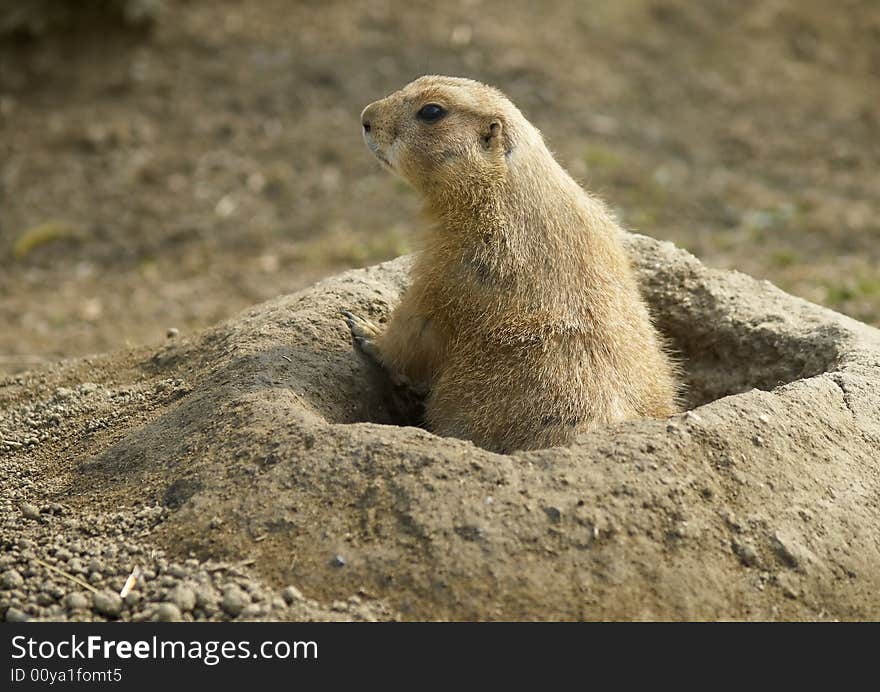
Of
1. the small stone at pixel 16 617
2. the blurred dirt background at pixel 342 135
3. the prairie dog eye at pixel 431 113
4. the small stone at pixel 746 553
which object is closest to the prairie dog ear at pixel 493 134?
the prairie dog eye at pixel 431 113

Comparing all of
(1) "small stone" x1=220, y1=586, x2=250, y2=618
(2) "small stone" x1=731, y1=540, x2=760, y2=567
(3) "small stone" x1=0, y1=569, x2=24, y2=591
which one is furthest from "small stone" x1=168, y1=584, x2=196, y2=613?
(2) "small stone" x1=731, y1=540, x2=760, y2=567

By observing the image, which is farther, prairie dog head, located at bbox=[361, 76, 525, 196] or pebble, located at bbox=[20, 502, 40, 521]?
prairie dog head, located at bbox=[361, 76, 525, 196]

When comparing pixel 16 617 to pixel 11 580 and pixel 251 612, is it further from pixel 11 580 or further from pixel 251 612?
pixel 251 612

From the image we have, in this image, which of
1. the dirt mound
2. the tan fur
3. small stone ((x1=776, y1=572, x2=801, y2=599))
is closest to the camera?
the dirt mound

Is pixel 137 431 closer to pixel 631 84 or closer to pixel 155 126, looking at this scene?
pixel 155 126

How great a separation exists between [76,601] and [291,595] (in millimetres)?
877

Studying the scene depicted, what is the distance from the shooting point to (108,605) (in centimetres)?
446

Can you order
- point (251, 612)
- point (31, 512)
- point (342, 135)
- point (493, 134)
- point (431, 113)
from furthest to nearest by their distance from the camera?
point (342, 135), point (431, 113), point (493, 134), point (31, 512), point (251, 612)

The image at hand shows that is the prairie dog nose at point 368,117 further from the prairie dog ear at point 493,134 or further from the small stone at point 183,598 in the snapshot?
the small stone at point 183,598

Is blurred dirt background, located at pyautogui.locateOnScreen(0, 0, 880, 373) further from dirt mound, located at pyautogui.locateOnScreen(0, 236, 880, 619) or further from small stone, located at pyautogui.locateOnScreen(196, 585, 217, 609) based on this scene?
small stone, located at pyautogui.locateOnScreen(196, 585, 217, 609)

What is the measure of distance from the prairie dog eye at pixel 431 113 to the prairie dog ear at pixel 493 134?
0.89 ft

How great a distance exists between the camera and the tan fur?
545 centimetres

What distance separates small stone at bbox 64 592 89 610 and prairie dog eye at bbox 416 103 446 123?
9.66ft

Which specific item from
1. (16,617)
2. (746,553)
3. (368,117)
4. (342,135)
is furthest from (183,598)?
(342,135)
